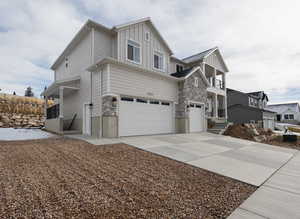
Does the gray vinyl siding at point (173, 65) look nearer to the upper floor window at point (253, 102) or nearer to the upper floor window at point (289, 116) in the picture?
the upper floor window at point (253, 102)

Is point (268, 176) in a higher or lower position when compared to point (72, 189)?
lower

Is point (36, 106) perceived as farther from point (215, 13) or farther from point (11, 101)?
point (215, 13)

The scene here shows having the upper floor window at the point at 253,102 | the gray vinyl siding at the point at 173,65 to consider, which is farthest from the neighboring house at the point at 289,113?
the gray vinyl siding at the point at 173,65

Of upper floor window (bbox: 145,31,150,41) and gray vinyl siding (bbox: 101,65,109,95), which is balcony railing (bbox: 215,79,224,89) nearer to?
upper floor window (bbox: 145,31,150,41)

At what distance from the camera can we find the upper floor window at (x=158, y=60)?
12703 millimetres

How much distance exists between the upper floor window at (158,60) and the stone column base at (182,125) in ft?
16.1

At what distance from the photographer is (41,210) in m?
1.97

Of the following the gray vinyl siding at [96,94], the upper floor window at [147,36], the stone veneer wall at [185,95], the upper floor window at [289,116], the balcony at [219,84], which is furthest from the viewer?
the upper floor window at [289,116]

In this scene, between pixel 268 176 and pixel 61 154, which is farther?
pixel 61 154

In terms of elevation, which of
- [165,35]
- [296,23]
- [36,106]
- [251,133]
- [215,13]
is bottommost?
[251,133]

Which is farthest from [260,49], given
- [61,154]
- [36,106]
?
[36,106]

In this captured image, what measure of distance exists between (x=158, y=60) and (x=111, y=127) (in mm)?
7714

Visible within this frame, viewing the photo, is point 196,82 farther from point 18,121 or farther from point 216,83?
point 18,121

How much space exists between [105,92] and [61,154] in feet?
14.2
